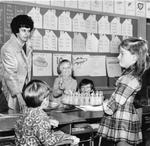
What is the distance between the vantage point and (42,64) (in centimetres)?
341

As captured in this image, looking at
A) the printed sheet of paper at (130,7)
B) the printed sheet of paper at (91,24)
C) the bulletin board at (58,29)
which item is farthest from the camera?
the printed sheet of paper at (130,7)

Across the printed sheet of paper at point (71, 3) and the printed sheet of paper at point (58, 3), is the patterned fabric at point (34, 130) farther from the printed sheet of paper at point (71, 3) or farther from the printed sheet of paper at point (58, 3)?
the printed sheet of paper at point (71, 3)

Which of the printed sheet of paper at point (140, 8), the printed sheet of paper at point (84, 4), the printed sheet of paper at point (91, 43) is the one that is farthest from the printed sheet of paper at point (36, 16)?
the printed sheet of paper at point (140, 8)

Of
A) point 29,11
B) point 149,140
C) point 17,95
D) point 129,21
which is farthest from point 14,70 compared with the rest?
point 129,21

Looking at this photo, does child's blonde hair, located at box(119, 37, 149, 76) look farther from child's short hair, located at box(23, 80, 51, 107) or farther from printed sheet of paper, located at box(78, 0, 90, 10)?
printed sheet of paper, located at box(78, 0, 90, 10)

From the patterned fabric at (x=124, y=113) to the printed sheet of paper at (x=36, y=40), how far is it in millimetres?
1777

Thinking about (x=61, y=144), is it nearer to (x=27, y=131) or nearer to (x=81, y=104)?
(x=27, y=131)

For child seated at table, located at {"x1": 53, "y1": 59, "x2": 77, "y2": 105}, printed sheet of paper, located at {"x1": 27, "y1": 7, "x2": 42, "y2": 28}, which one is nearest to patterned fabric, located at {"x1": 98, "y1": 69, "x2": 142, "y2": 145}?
child seated at table, located at {"x1": 53, "y1": 59, "x2": 77, "y2": 105}

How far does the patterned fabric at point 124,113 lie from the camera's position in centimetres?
176

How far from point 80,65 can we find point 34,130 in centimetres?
218

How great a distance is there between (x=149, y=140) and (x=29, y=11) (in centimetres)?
198

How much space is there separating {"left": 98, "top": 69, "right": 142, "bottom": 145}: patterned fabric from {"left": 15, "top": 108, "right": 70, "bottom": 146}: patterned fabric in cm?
40

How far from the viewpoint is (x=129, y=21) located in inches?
162

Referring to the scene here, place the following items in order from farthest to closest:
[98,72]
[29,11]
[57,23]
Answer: [98,72] → [57,23] → [29,11]
